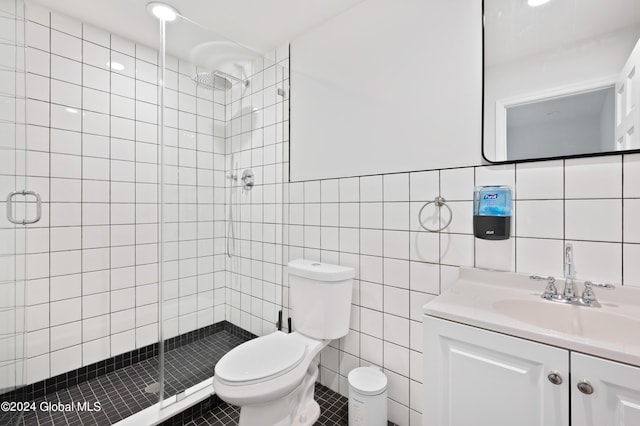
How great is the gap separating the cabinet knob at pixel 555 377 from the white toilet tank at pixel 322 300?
0.96m

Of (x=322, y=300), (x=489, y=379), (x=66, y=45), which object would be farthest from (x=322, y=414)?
(x=66, y=45)

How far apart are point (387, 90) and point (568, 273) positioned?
119cm

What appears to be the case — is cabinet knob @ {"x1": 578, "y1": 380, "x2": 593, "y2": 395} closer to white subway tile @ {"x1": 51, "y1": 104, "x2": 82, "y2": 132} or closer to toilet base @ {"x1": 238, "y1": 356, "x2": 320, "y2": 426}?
toilet base @ {"x1": 238, "y1": 356, "x2": 320, "y2": 426}

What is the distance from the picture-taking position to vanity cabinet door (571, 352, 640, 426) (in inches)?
25.5

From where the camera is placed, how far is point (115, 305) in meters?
2.02

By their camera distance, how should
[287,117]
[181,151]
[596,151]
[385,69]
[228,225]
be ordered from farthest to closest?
1. [287,117]
2. [228,225]
3. [181,151]
4. [385,69]
5. [596,151]

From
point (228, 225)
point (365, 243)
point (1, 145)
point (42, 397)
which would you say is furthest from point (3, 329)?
point (365, 243)

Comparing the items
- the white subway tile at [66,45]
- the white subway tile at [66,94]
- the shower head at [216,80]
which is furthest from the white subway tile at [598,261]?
the white subway tile at [66,45]

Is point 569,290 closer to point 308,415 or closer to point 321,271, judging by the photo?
point 321,271

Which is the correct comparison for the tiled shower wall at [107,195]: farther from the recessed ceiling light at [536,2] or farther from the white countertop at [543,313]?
the recessed ceiling light at [536,2]

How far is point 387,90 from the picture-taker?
61.4 inches

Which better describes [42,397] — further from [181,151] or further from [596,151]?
[596,151]

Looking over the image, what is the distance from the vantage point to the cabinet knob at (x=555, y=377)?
2.37 ft

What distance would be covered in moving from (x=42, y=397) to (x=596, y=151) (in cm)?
311
